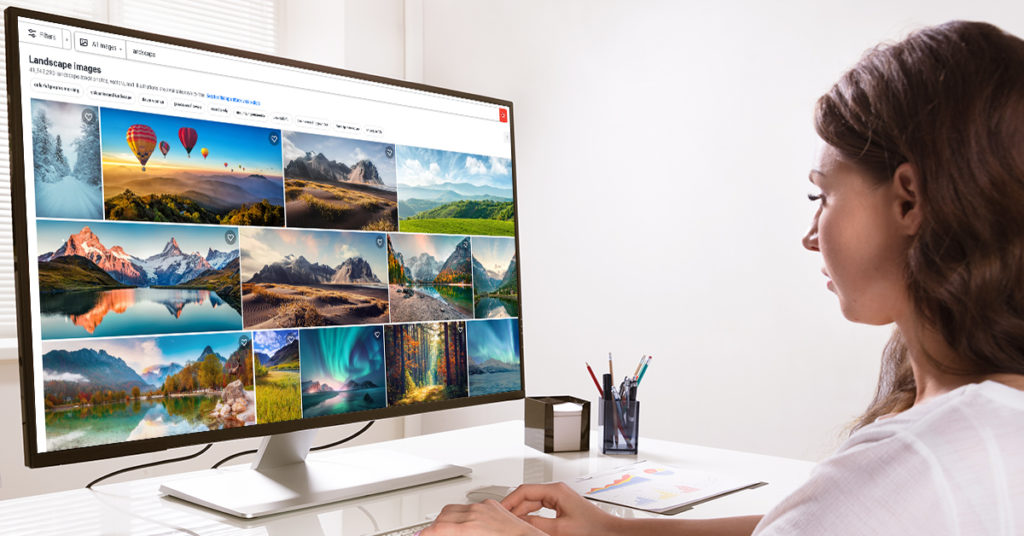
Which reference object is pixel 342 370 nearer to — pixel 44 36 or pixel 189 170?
pixel 189 170

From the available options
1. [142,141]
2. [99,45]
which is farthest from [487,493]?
[99,45]

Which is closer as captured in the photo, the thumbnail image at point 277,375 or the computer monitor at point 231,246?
the computer monitor at point 231,246

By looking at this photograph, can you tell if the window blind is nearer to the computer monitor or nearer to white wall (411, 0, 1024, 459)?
white wall (411, 0, 1024, 459)

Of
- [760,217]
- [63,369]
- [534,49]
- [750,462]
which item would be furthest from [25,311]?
[534,49]

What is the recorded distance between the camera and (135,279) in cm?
91

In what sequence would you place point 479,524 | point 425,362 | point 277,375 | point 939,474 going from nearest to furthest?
point 939,474 → point 479,524 → point 277,375 → point 425,362

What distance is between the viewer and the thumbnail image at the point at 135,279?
853mm

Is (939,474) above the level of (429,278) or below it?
below

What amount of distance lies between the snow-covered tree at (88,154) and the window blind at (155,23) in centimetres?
161

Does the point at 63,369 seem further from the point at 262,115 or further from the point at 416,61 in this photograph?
the point at 416,61

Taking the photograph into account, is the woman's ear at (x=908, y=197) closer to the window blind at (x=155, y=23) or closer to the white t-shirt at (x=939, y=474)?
the white t-shirt at (x=939, y=474)

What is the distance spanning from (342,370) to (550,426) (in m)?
0.42

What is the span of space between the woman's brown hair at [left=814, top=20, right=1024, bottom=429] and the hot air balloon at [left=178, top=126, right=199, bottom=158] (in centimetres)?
74

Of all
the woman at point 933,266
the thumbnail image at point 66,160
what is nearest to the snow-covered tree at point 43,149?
the thumbnail image at point 66,160
